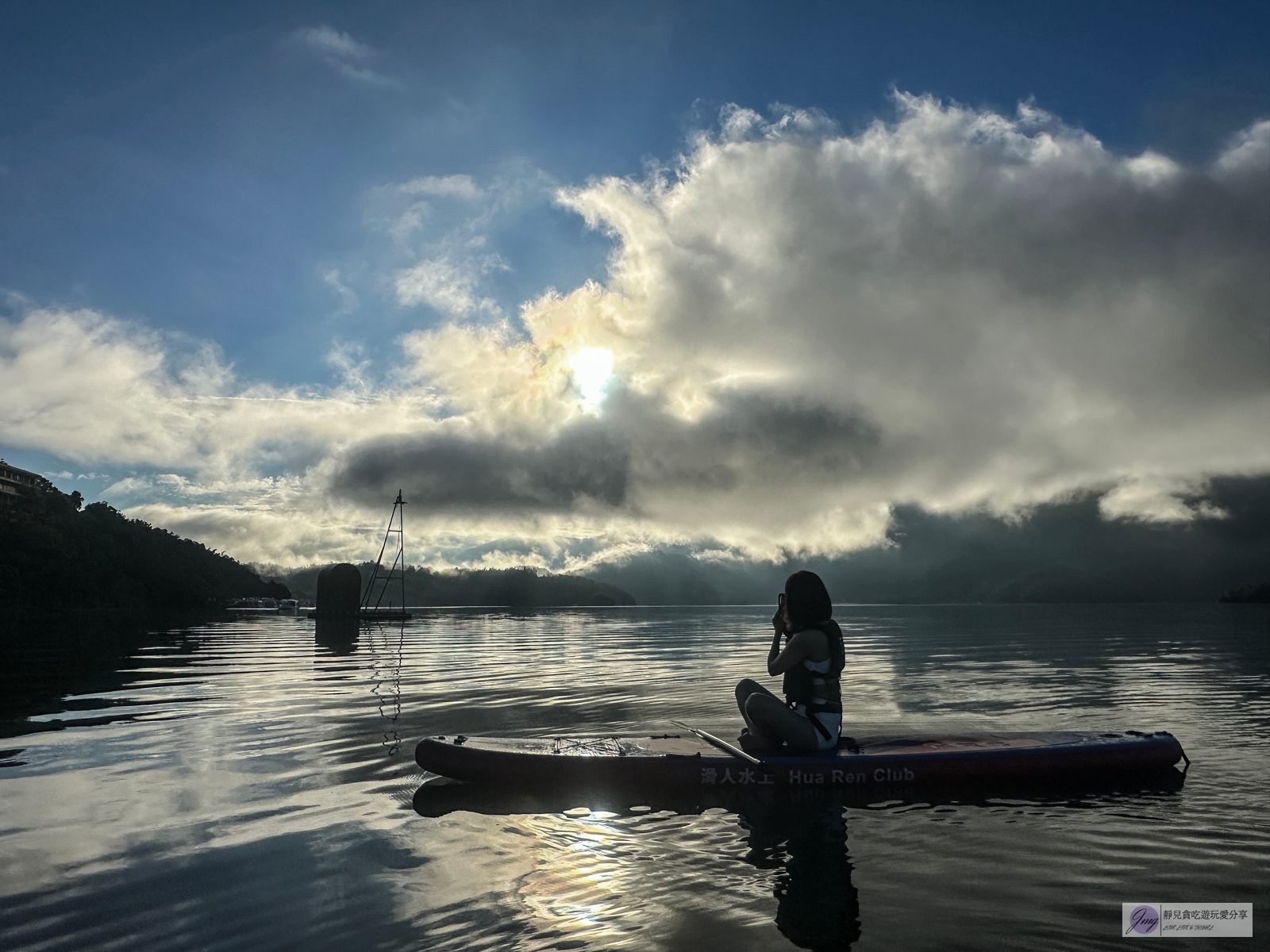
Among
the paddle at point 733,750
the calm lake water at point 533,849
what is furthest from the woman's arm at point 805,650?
the calm lake water at point 533,849

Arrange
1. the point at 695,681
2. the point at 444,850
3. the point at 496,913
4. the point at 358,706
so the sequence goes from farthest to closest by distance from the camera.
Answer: the point at 695,681 < the point at 358,706 < the point at 444,850 < the point at 496,913

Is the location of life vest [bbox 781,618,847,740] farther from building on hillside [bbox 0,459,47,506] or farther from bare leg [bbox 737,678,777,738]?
building on hillside [bbox 0,459,47,506]

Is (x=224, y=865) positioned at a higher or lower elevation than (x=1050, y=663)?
higher

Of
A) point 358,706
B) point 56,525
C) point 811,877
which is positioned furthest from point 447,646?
point 56,525

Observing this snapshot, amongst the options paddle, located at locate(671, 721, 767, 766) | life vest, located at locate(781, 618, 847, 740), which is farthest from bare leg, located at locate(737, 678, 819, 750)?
paddle, located at locate(671, 721, 767, 766)

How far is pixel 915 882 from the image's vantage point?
24.0ft

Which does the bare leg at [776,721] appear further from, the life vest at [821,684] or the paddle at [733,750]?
the paddle at [733,750]

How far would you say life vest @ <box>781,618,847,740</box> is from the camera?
1023 cm

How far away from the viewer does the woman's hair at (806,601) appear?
10047mm

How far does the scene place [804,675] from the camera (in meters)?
10.4

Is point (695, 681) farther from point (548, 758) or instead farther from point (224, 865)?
point (224, 865)

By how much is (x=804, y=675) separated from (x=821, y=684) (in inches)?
10.4

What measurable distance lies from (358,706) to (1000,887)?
51.9ft

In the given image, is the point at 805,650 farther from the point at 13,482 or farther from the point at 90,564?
the point at 13,482
